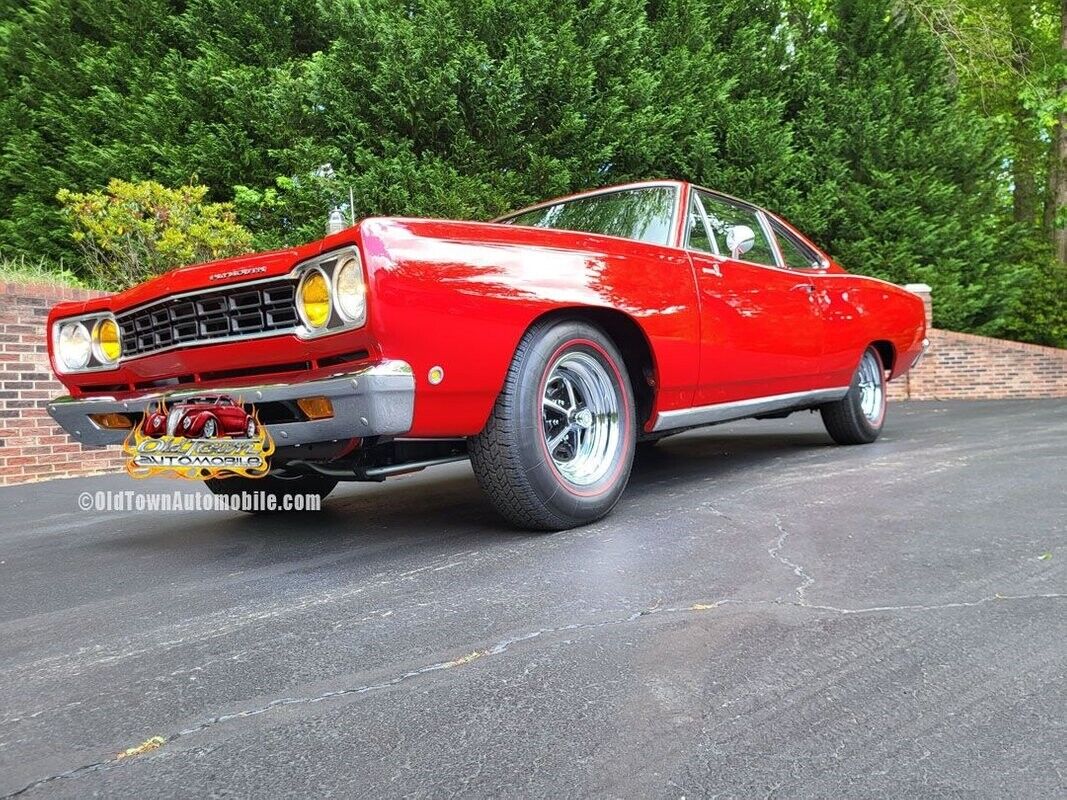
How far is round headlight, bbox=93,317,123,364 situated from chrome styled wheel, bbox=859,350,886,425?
458cm

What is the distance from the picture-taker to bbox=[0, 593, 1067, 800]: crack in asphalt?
4.29 feet

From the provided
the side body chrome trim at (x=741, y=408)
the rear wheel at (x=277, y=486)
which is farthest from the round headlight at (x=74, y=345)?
the side body chrome trim at (x=741, y=408)

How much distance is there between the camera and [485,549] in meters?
2.72

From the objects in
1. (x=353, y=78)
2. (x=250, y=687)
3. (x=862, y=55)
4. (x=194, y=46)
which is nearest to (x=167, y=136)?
(x=194, y=46)

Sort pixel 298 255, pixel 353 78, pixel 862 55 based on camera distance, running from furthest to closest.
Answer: pixel 862 55, pixel 353 78, pixel 298 255

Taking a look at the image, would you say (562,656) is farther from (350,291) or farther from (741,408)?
(741,408)

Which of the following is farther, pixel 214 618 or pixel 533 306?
pixel 533 306

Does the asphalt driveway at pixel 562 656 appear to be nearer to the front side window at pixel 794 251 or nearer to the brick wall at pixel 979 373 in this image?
the front side window at pixel 794 251

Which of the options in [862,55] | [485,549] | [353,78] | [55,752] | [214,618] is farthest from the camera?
[862,55]

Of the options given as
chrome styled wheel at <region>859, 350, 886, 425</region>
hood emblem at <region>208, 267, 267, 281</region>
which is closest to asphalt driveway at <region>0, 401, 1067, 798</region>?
hood emblem at <region>208, 267, 267, 281</region>

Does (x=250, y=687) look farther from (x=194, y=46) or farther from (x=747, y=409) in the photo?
(x=194, y=46)

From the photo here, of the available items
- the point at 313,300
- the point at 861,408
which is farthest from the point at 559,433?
the point at 861,408

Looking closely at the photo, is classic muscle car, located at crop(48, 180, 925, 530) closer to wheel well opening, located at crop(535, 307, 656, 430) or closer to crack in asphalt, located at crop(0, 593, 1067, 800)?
wheel well opening, located at crop(535, 307, 656, 430)

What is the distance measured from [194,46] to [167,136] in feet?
4.88
